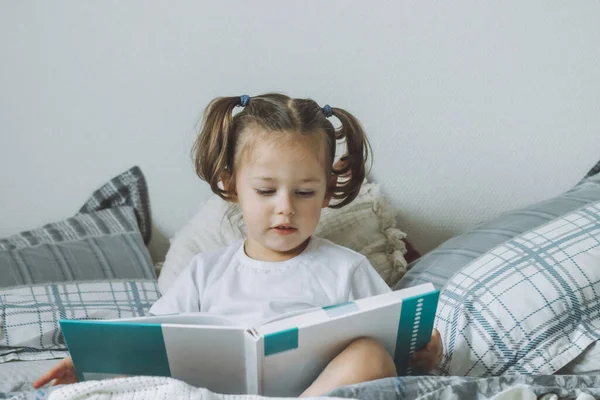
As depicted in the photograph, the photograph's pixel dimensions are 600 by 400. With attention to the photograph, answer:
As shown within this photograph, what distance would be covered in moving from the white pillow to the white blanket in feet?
1.74

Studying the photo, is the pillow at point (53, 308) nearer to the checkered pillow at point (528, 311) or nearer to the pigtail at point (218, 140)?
the pigtail at point (218, 140)

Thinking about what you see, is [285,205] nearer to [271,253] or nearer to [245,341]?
[271,253]

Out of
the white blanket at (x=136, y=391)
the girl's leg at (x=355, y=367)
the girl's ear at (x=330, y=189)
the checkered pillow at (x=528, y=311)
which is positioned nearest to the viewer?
the white blanket at (x=136, y=391)

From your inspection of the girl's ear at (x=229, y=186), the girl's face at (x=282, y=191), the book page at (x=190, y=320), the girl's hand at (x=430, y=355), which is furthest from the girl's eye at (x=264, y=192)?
the girl's hand at (x=430, y=355)

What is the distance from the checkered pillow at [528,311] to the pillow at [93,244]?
2.19 feet

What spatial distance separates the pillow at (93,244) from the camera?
1386 mm

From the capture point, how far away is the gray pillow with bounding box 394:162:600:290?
1191 millimetres

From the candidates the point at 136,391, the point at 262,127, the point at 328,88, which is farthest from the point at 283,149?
the point at 328,88

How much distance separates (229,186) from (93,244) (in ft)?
1.54

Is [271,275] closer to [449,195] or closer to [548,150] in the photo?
[449,195]

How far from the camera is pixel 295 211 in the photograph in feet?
3.45

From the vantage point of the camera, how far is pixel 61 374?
1.00m

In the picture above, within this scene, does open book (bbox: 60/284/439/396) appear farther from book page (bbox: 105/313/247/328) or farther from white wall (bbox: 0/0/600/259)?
white wall (bbox: 0/0/600/259)

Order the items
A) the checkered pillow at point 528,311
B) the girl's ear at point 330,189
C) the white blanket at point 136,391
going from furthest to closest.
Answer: the girl's ear at point 330,189 → the checkered pillow at point 528,311 → the white blanket at point 136,391
